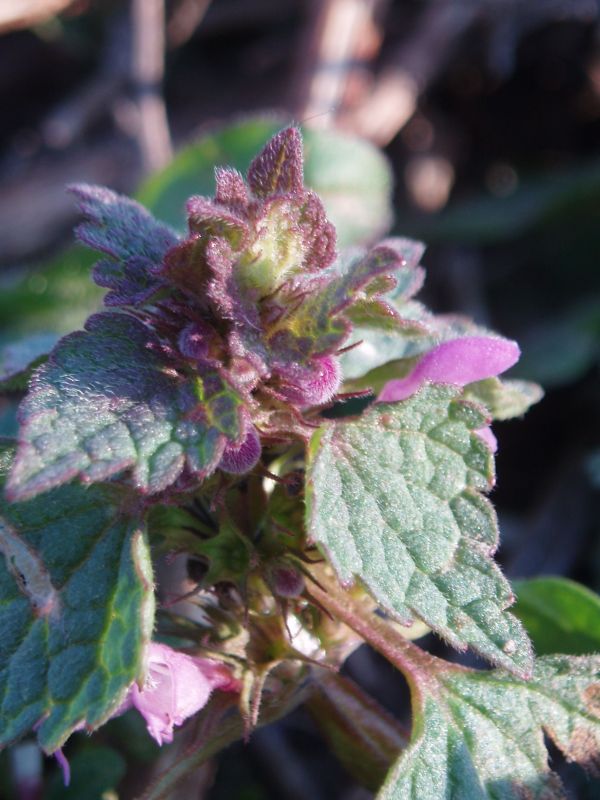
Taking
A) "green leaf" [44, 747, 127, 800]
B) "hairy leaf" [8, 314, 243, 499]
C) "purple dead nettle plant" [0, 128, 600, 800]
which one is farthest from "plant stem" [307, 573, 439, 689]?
"green leaf" [44, 747, 127, 800]

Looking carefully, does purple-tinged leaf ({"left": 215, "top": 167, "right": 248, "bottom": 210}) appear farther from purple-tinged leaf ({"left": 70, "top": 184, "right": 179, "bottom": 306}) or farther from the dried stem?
the dried stem

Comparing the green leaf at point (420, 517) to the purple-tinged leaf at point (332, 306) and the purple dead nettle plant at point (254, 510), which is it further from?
the purple-tinged leaf at point (332, 306)

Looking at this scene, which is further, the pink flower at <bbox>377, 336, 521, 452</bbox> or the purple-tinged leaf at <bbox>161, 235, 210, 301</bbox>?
the pink flower at <bbox>377, 336, 521, 452</bbox>

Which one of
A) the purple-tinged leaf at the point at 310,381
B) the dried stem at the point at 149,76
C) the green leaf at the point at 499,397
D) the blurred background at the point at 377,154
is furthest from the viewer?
the dried stem at the point at 149,76

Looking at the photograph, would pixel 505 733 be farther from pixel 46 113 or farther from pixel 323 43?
pixel 46 113

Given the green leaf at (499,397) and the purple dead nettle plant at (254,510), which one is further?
the green leaf at (499,397)

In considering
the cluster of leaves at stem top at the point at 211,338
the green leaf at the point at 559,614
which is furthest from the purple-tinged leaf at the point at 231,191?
the green leaf at the point at 559,614
